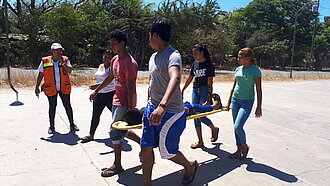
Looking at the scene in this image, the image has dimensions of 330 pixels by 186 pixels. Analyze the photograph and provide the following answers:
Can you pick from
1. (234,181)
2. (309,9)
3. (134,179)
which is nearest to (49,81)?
(134,179)

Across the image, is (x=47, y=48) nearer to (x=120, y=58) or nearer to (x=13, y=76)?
(x=13, y=76)

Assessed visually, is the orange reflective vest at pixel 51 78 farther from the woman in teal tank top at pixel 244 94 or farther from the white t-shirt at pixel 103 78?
the woman in teal tank top at pixel 244 94

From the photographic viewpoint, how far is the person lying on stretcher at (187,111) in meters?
3.14

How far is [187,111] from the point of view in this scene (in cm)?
348

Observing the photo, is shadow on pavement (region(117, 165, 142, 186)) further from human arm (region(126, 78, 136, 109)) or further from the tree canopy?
the tree canopy

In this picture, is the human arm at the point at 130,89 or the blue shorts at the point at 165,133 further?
the human arm at the point at 130,89

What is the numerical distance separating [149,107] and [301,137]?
3768 mm

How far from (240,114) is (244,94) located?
12.1 inches

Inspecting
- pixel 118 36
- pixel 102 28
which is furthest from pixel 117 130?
pixel 102 28

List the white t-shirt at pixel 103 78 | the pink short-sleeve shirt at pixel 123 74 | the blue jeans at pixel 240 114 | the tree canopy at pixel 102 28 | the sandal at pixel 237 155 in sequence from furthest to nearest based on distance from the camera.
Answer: the tree canopy at pixel 102 28
the white t-shirt at pixel 103 78
the sandal at pixel 237 155
the blue jeans at pixel 240 114
the pink short-sleeve shirt at pixel 123 74

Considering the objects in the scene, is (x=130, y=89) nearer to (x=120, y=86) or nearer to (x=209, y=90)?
(x=120, y=86)

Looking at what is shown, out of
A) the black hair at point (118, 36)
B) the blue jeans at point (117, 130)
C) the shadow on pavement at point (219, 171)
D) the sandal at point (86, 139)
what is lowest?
the shadow on pavement at point (219, 171)

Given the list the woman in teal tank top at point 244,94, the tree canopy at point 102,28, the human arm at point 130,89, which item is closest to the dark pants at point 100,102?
the human arm at point 130,89

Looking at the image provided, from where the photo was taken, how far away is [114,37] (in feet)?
11.2
